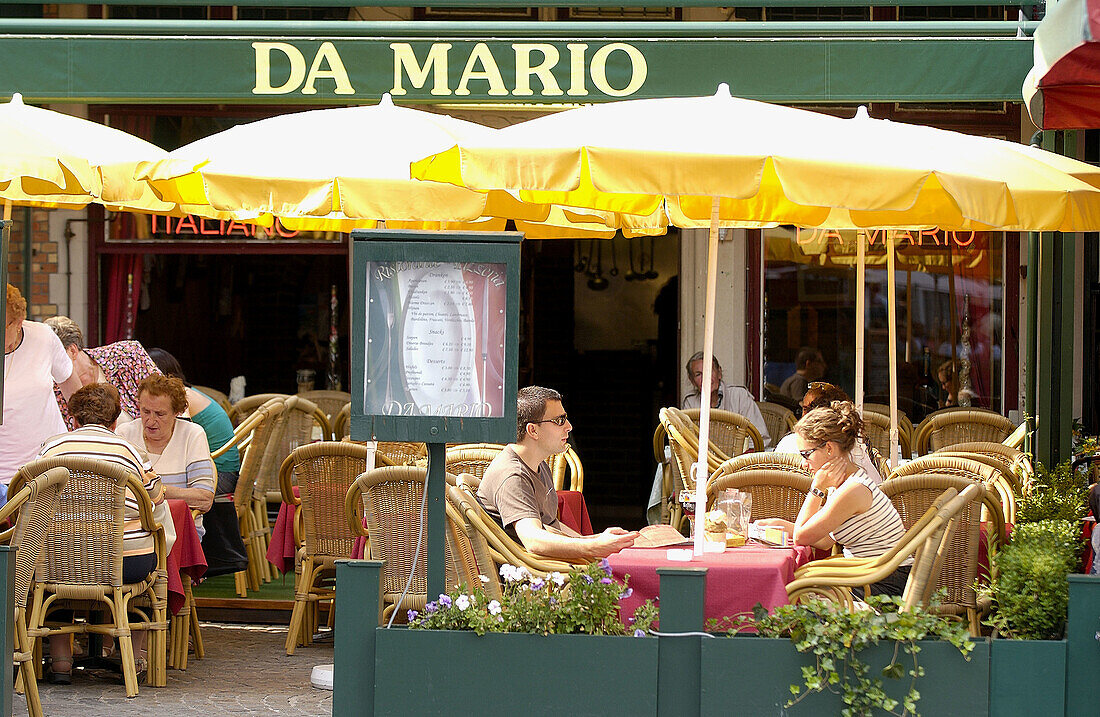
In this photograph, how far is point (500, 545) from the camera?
486 centimetres

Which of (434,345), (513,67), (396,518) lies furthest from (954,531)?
(513,67)

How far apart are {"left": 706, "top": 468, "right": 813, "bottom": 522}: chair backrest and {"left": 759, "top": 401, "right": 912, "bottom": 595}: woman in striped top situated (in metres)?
0.57

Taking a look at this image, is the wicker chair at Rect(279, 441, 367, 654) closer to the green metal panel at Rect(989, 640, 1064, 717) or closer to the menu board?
the menu board

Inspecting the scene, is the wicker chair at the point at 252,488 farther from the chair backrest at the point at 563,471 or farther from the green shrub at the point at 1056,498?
the green shrub at the point at 1056,498

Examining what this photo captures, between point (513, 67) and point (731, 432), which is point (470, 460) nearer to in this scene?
point (513, 67)

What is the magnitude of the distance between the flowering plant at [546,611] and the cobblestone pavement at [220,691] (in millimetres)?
1990

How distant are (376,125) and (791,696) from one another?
377cm

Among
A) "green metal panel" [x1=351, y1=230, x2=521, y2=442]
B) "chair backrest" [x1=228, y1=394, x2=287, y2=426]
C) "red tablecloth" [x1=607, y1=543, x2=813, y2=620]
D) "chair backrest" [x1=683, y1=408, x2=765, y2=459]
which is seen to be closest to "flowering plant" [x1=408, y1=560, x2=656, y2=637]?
A: "green metal panel" [x1=351, y1=230, x2=521, y2=442]

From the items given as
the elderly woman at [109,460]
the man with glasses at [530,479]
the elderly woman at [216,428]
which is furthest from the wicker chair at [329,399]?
the man with glasses at [530,479]

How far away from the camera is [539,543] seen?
16.8 ft

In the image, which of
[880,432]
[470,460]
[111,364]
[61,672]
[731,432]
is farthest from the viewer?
[880,432]

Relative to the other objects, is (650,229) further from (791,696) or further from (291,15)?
(291,15)

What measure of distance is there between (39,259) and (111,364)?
3172 mm

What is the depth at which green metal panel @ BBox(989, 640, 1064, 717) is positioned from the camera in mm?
3791
